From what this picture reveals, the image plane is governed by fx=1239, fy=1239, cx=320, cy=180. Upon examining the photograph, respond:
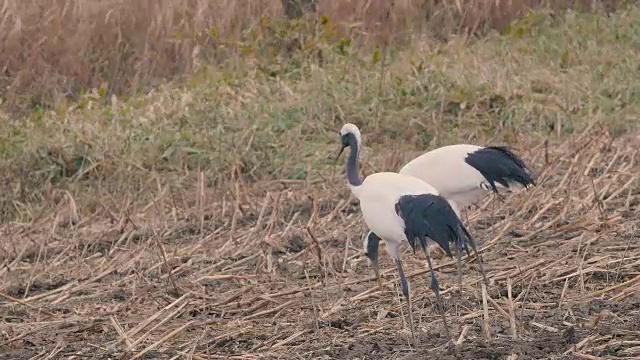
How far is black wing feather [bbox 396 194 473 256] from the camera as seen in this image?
4562mm

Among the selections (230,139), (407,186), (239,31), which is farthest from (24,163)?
(407,186)

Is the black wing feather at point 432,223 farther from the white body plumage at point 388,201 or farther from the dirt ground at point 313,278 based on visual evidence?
the dirt ground at point 313,278

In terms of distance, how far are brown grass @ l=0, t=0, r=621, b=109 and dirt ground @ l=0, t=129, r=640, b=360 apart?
10.3 ft

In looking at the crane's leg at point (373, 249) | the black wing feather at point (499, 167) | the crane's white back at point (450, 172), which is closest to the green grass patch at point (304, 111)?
the crane's white back at point (450, 172)

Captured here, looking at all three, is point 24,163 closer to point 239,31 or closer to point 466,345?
point 239,31

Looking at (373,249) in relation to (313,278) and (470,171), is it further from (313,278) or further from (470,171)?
(470,171)

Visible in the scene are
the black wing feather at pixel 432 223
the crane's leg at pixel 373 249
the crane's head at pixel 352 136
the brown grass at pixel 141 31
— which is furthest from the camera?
the brown grass at pixel 141 31

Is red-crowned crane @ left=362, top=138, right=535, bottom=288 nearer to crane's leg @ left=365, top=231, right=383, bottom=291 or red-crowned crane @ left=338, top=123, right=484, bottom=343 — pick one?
crane's leg @ left=365, top=231, right=383, bottom=291

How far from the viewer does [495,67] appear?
383 inches

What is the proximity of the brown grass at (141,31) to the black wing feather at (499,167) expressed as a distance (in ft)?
17.1

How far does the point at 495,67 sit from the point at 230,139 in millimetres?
2443

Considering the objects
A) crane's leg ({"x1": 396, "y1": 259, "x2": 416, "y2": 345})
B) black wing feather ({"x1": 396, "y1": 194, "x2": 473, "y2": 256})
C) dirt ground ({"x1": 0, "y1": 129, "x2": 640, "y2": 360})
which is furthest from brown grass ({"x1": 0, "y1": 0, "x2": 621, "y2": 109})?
black wing feather ({"x1": 396, "y1": 194, "x2": 473, "y2": 256})

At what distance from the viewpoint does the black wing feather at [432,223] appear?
15.0ft

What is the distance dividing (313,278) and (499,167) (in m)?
1.01
